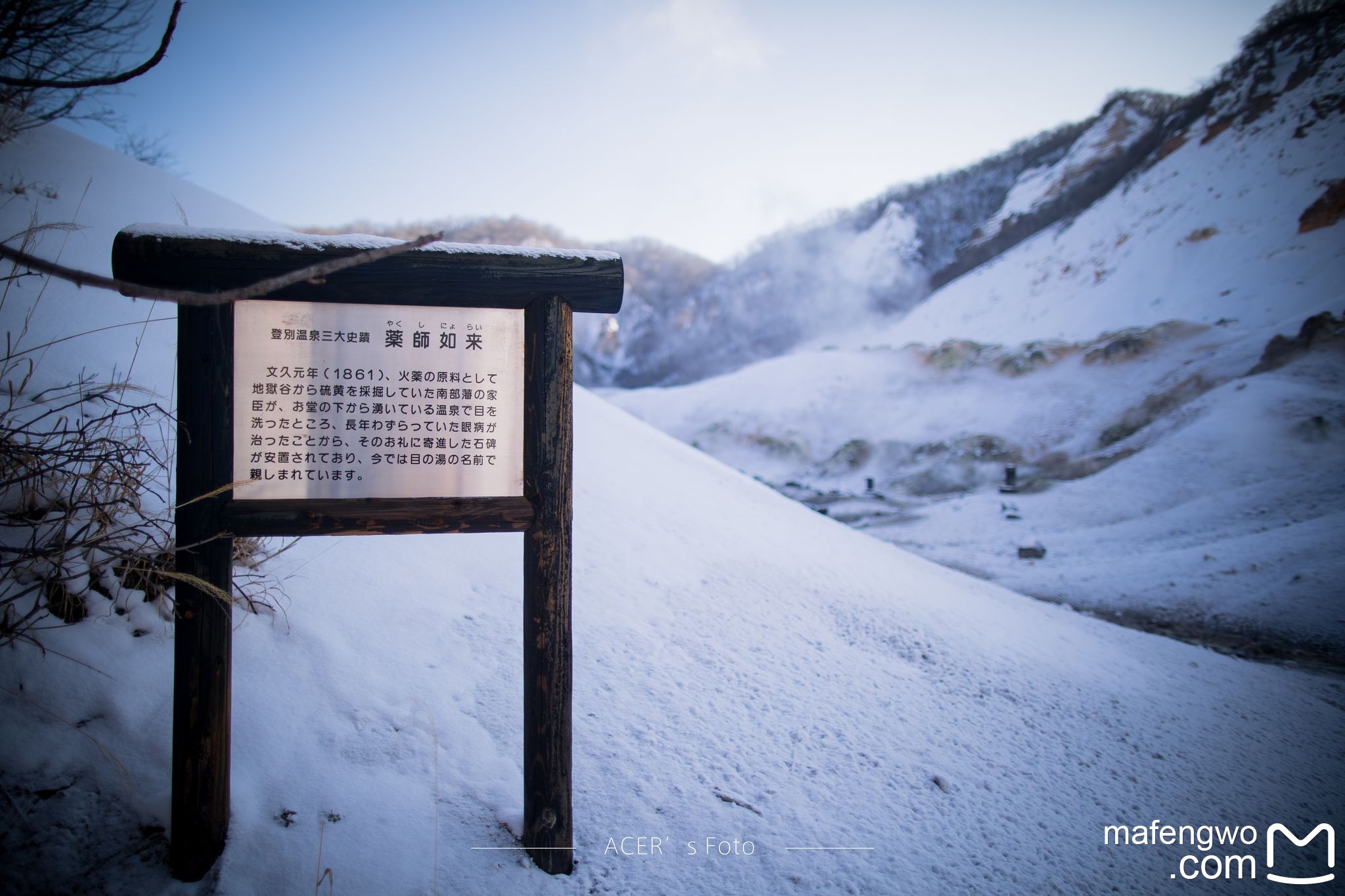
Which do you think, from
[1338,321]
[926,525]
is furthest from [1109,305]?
[926,525]

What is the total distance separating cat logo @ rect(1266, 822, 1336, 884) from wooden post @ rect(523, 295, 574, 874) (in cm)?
355

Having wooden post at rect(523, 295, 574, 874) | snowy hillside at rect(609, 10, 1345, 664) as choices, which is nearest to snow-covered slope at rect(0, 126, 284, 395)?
→ wooden post at rect(523, 295, 574, 874)

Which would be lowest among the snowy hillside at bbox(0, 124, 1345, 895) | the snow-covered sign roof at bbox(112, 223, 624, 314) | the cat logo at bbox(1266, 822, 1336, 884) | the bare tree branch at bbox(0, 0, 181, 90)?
the cat logo at bbox(1266, 822, 1336, 884)

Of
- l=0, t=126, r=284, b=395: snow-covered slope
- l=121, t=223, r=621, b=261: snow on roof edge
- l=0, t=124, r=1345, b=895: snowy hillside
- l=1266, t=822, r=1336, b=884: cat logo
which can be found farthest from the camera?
l=0, t=126, r=284, b=395: snow-covered slope

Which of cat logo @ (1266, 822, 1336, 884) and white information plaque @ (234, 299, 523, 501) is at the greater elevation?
white information plaque @ (234, 299, 523, 501)

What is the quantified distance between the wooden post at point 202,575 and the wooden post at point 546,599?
944 millimetres

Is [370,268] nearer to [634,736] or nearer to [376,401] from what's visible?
[376,401]

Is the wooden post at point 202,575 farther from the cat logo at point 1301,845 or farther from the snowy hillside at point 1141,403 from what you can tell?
the snowy hillside at point 1141,403

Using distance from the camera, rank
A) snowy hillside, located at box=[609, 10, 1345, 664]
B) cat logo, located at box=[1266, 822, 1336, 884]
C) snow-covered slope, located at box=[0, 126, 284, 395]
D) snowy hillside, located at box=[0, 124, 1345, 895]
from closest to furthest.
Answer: snowy hillside, located at box=[0, 124, 1345, 895] → cat logo, located at box=[1266, 822, 1336, 884] → snow-covered slope, located at box=[0, 126, 284, 395] → snowy hillside, located at box=[609, 10, 1345, 664]

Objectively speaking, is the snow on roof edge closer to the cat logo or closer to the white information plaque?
the white information plaque

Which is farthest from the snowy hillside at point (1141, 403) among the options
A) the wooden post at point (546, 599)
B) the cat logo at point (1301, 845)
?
the wooden post at point (546, 599)

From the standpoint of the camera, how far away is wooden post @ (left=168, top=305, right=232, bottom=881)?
1.70 metres

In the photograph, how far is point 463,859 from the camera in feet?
6.05

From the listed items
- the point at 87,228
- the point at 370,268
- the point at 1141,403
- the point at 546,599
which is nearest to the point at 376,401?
the point at 370,268
